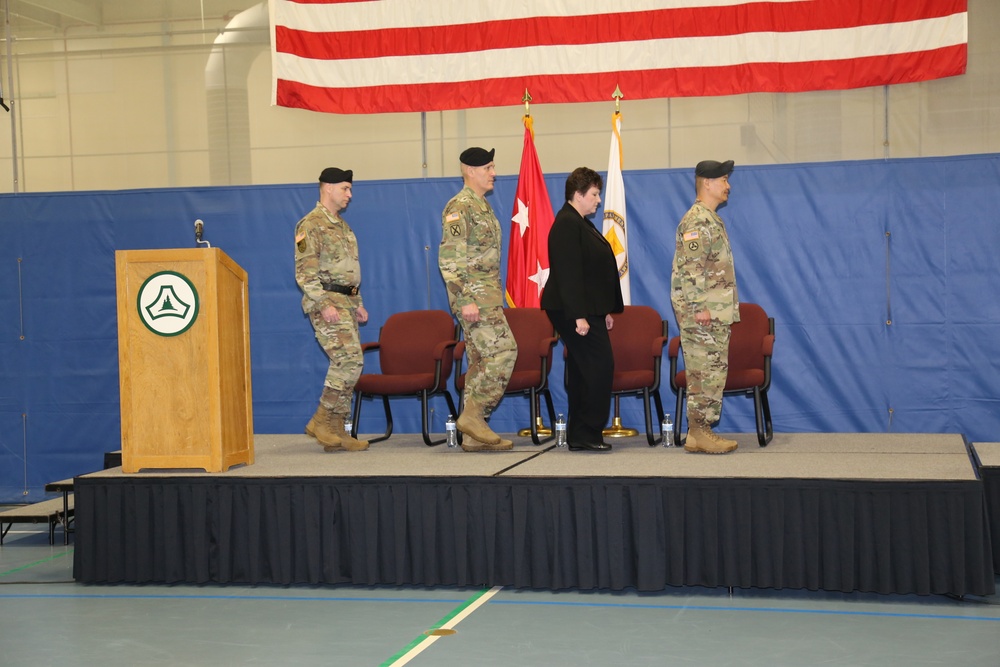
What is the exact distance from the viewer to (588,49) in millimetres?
6727

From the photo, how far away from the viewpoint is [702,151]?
678 cm

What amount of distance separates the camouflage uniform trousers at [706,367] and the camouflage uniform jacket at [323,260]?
1.87 metres

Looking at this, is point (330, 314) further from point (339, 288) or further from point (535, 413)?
point (535, 413)

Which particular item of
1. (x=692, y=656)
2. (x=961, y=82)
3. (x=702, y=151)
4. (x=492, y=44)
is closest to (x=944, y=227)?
(x=961, y=82)

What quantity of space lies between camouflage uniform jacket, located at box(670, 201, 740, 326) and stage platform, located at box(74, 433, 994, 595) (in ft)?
2.44

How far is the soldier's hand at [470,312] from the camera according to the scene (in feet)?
17.2

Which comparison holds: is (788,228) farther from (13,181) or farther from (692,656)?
(13,181)

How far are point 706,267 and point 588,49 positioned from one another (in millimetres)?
2241

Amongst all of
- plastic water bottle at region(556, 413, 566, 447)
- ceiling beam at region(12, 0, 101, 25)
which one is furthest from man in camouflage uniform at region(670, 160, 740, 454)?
ceiling beam at region(12, 0, 101, 25)

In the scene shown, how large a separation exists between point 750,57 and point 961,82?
1289 mm

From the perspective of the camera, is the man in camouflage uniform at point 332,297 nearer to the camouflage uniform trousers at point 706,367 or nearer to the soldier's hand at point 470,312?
the soldier's hand at point 470,312

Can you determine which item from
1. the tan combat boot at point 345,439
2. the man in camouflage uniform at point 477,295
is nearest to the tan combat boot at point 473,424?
the man in camouflage uniform at point 477,295

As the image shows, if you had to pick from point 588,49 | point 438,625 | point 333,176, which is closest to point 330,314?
point 333,176

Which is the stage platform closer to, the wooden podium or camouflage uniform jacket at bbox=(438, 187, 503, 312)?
the wooden podium
